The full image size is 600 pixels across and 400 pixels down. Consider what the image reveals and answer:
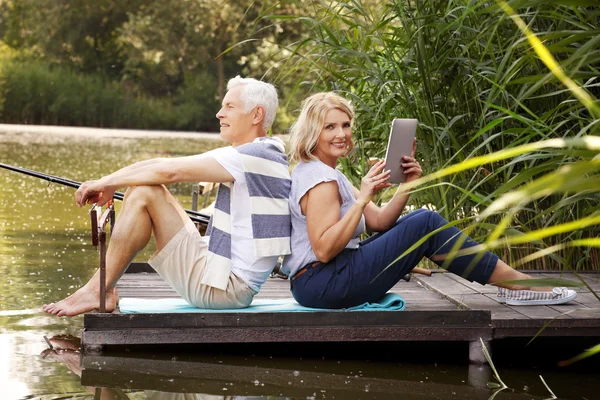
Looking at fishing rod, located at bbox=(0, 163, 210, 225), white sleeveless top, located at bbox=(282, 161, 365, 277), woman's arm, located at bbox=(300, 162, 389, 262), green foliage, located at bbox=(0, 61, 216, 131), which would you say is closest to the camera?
woman's arm, located at bbox=(300, 162, 389, 262)

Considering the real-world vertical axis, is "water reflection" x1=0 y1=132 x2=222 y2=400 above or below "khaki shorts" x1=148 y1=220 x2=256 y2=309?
below

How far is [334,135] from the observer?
4.21m

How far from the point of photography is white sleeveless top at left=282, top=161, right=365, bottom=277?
13.6 ft

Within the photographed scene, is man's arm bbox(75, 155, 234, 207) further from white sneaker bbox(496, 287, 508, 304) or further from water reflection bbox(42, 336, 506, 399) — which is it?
white sneaker bbox(496, 287, 508, 304)

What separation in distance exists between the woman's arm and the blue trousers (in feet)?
0.31

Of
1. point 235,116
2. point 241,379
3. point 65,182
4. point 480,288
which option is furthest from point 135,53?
point 241,379

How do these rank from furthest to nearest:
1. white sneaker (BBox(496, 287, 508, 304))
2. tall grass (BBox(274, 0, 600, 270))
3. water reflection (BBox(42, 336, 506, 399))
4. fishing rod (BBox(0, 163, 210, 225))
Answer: tall grass (BBox(274, 0, 600, 270))
white sneaker (BBox(496, 287, 508, 304))
fishing rod (BBox(0, 163, 210, 225))
water reflection (BBox(42, 336, 506, 399))

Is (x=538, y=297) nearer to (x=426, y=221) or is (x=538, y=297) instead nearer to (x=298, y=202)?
(x=426, y=221)

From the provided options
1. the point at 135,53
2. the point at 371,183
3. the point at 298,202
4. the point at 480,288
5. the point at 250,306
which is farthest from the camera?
the point at 135,53

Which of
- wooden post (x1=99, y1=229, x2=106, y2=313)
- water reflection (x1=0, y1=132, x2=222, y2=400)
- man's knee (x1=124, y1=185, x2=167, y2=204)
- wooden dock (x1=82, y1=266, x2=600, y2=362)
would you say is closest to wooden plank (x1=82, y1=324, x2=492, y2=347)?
wooden dock (x1=82, y1=266, x2=600, y2=362)

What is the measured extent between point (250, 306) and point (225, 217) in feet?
1.44

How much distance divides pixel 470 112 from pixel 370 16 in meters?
1.13

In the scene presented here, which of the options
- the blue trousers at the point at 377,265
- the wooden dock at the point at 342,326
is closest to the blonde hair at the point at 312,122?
the blue trousers at the point at 377,265

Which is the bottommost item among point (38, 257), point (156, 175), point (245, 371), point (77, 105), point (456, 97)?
point (77, 105)
